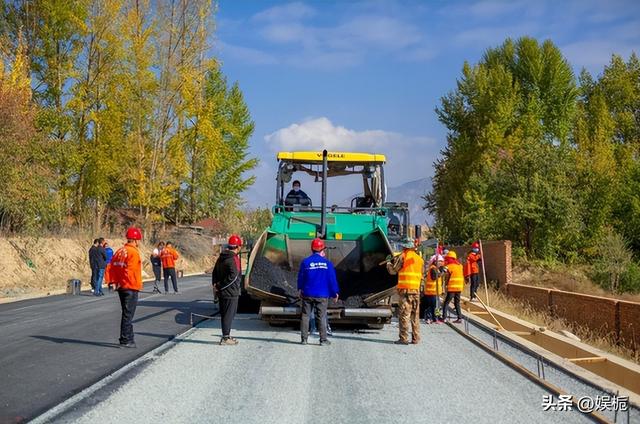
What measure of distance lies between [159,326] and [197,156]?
99.5 feet

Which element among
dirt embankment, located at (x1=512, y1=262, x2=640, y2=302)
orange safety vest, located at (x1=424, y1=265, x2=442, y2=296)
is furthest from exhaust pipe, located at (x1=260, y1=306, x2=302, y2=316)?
dirt embankment, located at (x1=512, y1=262, x2=640, y2=302)

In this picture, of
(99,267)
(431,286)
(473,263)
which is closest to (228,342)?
(431,286)

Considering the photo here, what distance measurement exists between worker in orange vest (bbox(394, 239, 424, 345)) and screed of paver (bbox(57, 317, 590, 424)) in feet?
1.07

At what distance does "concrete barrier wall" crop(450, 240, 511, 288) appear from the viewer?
25359mm

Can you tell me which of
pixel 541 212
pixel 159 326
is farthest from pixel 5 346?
pixel 541 212

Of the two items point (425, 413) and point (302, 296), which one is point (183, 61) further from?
point (425, 413)

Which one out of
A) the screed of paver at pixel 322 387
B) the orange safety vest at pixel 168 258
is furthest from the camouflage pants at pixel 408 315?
the orange safety vest at pixel 168 258

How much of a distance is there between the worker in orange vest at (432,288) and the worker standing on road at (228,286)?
477cm

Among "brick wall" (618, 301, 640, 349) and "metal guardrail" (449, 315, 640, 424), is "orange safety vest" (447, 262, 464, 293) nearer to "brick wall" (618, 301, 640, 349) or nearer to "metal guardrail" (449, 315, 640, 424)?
"metal guardrail" (449, 315, 640, 424)

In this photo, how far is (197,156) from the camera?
4244 cm

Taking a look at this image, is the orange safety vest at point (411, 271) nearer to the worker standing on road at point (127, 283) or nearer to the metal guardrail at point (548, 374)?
the metal guardrail at point (548, 374)

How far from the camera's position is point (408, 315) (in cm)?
1121

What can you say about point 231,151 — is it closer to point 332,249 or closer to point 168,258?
point 168,258

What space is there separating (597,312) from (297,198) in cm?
759
